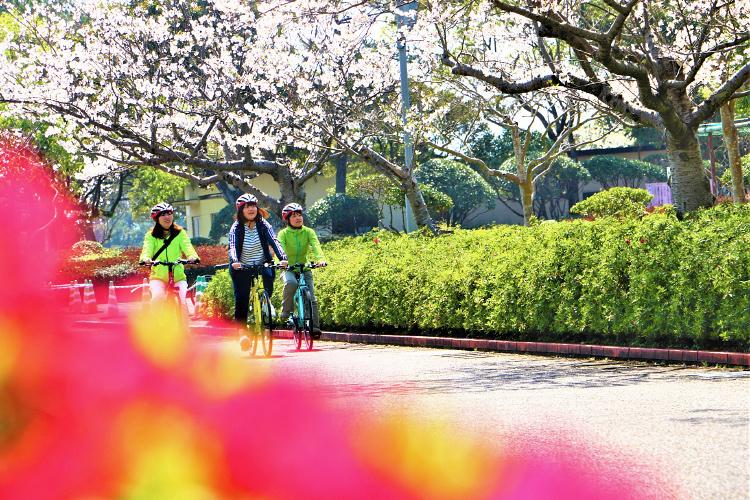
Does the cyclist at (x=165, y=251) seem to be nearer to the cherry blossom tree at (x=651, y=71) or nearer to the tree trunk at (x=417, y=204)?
the cherry blossom tree at (x=651, y=71)

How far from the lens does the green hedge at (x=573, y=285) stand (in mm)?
12359

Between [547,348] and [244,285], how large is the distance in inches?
156

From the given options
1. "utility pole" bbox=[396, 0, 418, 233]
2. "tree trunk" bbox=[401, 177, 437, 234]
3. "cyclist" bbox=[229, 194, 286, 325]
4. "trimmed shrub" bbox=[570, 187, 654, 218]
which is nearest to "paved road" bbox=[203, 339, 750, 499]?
"cyclist" bbox=[229, 194, 286, 325]

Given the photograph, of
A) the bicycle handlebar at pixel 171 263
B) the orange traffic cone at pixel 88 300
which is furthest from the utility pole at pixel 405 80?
the orange traffic cone at pixel 88 300

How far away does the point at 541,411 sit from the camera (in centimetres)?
893

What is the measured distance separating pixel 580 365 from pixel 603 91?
212 inches

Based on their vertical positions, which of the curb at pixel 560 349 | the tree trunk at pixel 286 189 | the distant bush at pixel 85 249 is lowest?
the curb at pixel 560 349

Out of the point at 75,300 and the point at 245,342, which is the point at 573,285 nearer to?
the point at 245,342

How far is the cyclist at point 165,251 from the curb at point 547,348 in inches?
155

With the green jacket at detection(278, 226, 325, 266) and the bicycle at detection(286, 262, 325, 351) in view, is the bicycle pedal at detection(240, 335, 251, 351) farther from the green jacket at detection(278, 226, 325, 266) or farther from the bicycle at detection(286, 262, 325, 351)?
the green jacket at detection(278, 226, 325, 266)

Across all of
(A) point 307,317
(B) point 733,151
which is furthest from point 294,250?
(B) point 733,151

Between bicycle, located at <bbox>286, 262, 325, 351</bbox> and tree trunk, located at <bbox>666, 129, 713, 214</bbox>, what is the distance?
5.51 m

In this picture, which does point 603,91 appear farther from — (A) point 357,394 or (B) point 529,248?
(A) point 357,394

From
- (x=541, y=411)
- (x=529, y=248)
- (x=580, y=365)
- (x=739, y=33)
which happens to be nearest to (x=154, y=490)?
(x=541, y=411)
